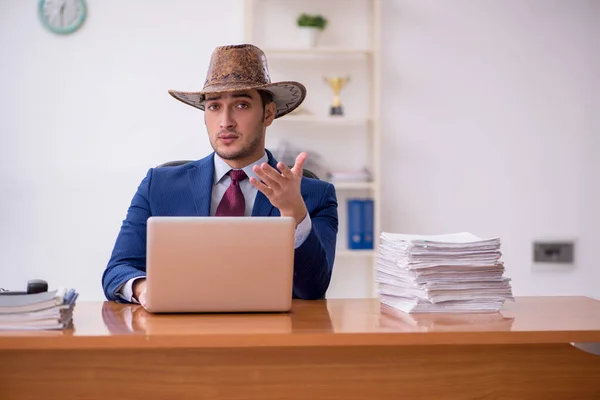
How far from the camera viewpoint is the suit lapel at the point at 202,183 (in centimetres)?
225

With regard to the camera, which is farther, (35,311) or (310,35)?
(310,35)

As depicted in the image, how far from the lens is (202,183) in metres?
2.29

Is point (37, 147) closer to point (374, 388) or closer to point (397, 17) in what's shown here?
point (397, 17)

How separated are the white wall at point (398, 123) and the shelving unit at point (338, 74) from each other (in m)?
0.09

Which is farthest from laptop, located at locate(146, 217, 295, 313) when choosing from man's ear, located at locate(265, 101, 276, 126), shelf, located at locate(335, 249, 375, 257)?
shelf, located at locate(335, 249, 375, 257)

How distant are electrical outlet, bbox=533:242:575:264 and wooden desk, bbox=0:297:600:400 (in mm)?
2627

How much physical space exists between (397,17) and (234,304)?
2.77 metres

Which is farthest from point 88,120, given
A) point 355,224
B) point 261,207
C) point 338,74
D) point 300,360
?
point 300,360

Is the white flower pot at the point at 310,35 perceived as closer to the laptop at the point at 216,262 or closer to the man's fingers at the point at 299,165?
the man's fingers at the point at 299,165

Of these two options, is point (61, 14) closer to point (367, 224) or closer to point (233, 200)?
point (367, 224)

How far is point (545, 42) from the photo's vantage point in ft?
13.3

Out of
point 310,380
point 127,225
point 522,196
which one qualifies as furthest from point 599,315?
point 522,196

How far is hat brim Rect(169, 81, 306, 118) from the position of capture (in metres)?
2.24

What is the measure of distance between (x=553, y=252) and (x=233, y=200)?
2383 mm
